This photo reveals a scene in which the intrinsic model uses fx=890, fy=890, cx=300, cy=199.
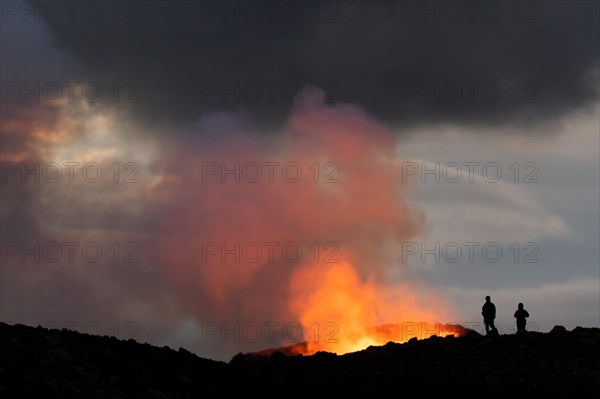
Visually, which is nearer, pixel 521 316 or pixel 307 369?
pixel 307 369

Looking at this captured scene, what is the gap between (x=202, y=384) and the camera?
32.9 m

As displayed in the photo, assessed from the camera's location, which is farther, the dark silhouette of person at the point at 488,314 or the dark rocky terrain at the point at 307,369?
the dark silhouette of person at the point at 488,314

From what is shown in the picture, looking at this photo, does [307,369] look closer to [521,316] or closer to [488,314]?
[488,314]

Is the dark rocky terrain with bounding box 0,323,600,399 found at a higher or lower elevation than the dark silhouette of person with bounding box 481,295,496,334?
lower

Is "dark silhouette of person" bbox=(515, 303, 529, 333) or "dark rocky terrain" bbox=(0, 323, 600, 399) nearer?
Result: "dark rocky terrain" bbox=(0, 323, 600, 399)

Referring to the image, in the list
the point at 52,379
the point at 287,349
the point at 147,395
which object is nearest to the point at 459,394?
the point at 147,395

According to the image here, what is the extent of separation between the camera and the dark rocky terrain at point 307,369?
30.6 metres

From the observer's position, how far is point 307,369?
37750 millimetres

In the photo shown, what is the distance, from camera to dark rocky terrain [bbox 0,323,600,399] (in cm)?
3059

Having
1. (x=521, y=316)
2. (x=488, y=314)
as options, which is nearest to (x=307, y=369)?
(x=488, y=314)

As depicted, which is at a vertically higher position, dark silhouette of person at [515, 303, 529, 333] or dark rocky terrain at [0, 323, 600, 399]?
dark silhouette of person at [515, 303, 529, 333]

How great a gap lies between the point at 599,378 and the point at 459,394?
634 cm

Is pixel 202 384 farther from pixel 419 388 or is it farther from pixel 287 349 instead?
pixel 287 349

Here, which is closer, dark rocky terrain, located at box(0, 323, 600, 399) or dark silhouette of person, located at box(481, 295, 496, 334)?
dark rocky terrain, located at box(0, 323, 600, 399)
